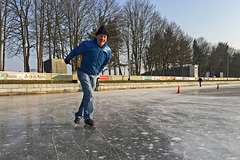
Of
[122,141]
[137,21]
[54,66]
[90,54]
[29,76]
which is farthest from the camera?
[137,21]

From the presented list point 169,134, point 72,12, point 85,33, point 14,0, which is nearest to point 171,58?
point 85,33

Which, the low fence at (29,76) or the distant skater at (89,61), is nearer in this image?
the distant skater at (89,61)

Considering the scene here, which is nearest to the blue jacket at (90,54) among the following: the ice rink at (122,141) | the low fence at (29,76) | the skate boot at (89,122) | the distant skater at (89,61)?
the distant skater at (89,61)

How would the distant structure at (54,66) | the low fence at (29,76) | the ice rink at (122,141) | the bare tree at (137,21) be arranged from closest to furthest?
the ice rink at (122,141), the low fence at (29,76), the distant structure at (54,66), the bare tree at (137,21)

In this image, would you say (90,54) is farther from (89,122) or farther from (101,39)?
(89,122)

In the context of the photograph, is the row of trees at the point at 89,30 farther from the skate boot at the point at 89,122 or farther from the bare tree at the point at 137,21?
the skate boot at the point at 89,122

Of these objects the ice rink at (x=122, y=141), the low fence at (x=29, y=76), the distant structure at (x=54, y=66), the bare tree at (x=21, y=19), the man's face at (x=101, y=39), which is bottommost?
the ice rink at (x=122, y=141)

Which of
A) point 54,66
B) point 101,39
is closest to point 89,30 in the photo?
point 54,66

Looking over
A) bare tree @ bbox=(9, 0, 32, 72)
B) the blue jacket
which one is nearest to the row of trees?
bare tree @ bbox=(9, 0, 32, 72)

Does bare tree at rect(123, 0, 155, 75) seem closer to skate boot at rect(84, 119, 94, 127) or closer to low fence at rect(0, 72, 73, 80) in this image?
low fence at rect(0, 72, 73, 80)

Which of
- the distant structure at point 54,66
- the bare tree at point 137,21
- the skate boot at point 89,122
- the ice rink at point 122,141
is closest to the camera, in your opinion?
the ice rink at point 122,141

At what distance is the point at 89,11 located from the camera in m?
21.5

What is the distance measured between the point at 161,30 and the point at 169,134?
35.8 meters

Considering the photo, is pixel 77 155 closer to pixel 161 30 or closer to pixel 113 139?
pixel 113 139
